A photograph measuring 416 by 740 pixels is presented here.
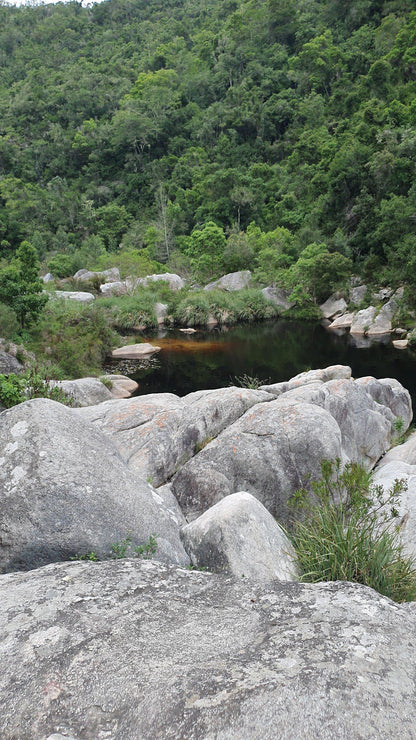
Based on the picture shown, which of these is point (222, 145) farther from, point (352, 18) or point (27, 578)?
point (27, 578)

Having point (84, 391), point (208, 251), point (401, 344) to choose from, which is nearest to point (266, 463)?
point (84, 391)

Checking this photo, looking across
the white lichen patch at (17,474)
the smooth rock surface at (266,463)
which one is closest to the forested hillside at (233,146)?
the smooth rock surface at (266,463)

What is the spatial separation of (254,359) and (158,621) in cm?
2392

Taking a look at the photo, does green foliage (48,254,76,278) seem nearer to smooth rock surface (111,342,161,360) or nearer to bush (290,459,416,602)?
smooth rock surface (111,342,161,360)

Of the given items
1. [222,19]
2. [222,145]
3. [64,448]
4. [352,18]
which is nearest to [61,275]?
[222,145]

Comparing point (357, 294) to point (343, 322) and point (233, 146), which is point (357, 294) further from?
point (233, 146)

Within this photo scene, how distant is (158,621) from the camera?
3.11 metres

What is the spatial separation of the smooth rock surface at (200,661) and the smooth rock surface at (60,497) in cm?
71

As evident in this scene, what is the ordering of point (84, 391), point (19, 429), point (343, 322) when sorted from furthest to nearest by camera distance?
point (343, 322), point (84, 391), point (19, 429)

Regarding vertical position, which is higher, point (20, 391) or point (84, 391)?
point (20, 391)

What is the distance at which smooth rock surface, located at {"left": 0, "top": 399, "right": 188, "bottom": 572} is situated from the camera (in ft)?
14.1

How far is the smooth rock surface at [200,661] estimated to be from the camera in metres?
2.22

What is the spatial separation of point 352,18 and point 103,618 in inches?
3810

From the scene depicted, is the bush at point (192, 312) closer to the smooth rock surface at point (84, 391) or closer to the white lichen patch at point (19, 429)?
the smooth rock surface at point (84, 391)
